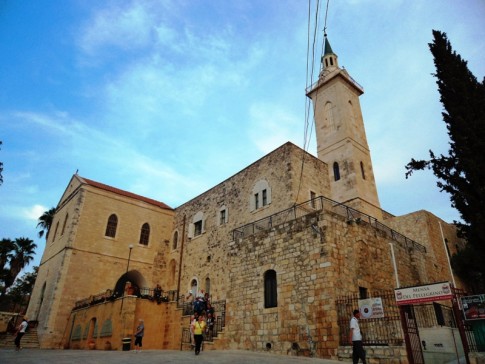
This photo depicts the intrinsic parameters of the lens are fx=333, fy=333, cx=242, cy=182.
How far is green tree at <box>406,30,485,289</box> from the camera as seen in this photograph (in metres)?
10.5

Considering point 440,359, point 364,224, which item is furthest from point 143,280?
point 440,359

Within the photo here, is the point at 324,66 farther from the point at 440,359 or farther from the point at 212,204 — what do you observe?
the point at 440,359

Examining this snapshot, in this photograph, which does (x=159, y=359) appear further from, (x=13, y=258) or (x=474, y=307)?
(x=13, y=258)

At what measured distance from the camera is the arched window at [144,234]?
2544 cm

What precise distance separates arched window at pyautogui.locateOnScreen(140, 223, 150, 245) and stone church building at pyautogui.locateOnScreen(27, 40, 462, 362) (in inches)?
3.0

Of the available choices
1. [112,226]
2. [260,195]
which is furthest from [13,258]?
[260,195]

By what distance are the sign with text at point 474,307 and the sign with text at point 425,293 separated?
83.0 inches

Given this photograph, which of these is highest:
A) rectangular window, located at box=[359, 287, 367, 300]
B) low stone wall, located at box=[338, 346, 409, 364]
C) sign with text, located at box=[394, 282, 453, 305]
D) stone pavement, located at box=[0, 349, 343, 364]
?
rectangular window, located at box=[359, 287, 367, 300]

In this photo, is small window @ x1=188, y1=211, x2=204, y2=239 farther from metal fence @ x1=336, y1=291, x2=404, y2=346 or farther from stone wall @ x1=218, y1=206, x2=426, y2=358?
metal fence @ x1=336, y1=291, x2=404, y2=346

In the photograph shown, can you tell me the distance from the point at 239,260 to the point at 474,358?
9.17 m

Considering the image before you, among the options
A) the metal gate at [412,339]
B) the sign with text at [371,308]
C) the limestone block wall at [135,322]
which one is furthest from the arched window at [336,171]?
the metal gate at [412,339]

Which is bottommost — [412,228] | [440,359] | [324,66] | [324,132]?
[440,359]

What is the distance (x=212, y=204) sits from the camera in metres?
23.1

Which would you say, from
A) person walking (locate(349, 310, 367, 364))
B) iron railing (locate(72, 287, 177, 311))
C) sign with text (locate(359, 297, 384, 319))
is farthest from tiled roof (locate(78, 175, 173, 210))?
person walking (locate(349, 310, 367, 364))
